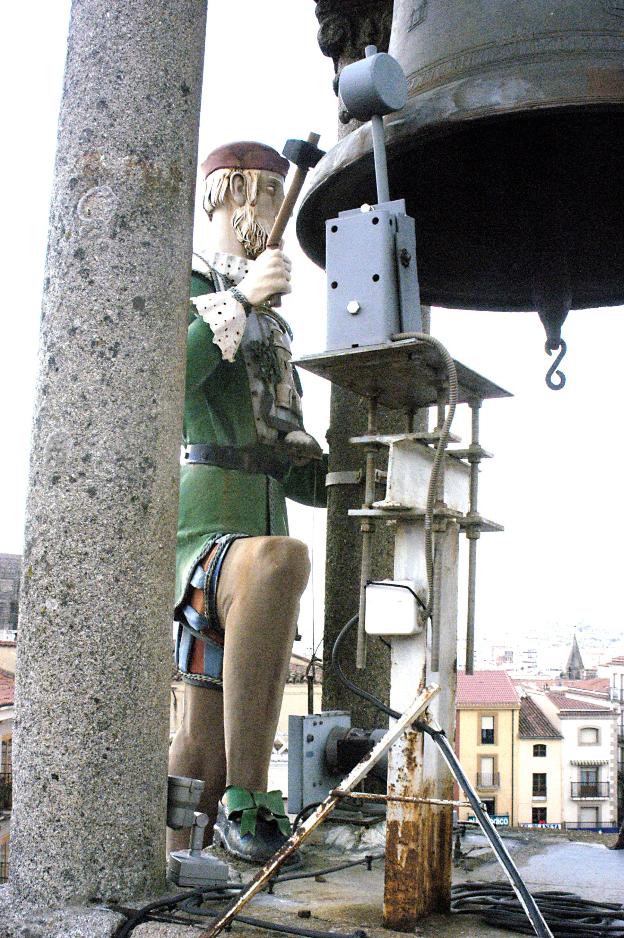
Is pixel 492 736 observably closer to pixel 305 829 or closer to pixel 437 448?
pixel 437 448

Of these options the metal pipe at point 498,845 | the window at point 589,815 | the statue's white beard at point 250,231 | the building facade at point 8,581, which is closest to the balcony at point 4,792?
the building facade at point 8,581

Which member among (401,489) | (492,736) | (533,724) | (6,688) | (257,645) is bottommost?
(492,736)

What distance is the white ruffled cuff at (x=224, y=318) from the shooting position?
418cm

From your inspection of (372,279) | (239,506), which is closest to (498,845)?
(372,279)

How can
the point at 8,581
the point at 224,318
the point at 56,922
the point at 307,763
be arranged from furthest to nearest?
the point at 8,581
the point at 307,763
the point at 224,318
the point at 56,922

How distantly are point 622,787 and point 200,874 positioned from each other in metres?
56.4

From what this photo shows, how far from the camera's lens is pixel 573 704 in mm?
54969

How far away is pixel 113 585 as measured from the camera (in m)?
3.16

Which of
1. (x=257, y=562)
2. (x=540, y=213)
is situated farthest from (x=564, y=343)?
(x=257, y=562)

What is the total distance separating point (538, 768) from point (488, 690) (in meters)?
5.68

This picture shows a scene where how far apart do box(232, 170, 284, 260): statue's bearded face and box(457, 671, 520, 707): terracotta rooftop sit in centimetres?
4467

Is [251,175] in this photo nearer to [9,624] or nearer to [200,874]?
[200,874]

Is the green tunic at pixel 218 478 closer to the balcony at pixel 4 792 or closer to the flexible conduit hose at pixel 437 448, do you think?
the flexible conduit hose at pixel 437 448

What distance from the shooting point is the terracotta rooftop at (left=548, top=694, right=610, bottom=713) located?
54719 mm
